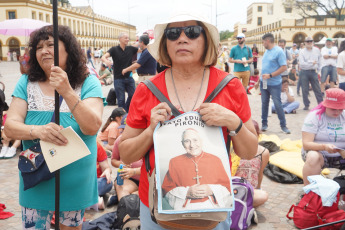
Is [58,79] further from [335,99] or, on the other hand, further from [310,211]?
[335,99]

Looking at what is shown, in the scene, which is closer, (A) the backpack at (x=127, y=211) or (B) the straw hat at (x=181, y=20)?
(B) the straw hat at (x=181, y=20)

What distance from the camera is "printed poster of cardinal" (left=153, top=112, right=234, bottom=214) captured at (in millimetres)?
1505

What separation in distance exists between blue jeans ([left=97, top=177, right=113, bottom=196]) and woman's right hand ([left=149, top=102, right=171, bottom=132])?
3000 mm

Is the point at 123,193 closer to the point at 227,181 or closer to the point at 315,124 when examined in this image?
the point at 315,124

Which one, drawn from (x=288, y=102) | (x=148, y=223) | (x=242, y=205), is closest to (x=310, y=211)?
(x=242, y=205)

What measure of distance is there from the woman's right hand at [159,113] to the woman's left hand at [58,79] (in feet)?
1.83

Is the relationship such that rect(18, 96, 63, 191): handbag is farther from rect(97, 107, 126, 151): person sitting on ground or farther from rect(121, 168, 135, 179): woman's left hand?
rect(97, 107, 126, 151): person sitting on ground

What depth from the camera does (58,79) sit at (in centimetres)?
187

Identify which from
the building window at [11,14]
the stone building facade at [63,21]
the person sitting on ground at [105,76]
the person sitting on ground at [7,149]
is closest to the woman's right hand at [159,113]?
the person sitting on ground at [7,149]

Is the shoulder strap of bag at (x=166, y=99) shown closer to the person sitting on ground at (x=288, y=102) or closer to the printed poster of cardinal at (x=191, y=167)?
the printed poster of cardinal at (x=191, y=167)

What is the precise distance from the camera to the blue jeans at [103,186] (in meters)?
4.45

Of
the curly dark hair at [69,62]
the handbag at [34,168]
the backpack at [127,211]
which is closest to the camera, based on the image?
the handbag at [34,168]

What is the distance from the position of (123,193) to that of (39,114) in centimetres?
234

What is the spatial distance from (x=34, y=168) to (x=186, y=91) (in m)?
1.10
